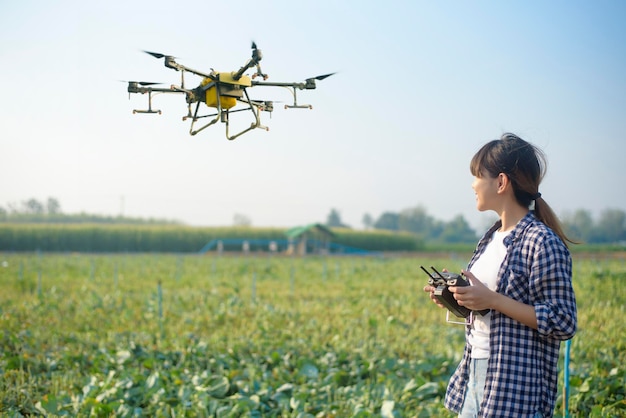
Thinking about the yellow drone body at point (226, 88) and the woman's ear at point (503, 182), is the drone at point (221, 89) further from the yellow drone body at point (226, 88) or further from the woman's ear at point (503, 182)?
the woman's ear at point (503, 182)

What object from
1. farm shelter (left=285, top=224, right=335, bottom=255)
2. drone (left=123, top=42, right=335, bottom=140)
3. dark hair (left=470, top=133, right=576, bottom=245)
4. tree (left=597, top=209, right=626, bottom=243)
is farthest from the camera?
farm shelter (left=285, top=224, right=335, bottom=255)

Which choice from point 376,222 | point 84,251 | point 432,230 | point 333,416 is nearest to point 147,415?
point 333,416

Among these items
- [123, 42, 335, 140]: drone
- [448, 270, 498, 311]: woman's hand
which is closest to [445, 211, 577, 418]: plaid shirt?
[448, 270, 498, 311]: woman's hand

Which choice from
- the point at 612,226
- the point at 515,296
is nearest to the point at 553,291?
the point at 515,296

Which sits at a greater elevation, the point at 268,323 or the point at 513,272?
the point at 513,272

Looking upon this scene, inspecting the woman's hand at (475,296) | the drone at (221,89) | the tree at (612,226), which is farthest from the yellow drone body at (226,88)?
the tree at (612,226)

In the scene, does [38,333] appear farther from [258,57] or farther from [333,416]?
[258,57]

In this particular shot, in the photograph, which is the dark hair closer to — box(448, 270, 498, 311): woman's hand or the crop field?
box(448, 270, 498, 311): woman's hand
